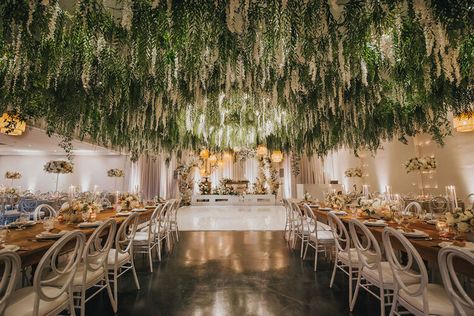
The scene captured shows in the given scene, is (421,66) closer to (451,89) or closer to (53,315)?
(451,89)

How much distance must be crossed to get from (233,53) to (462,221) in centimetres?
254

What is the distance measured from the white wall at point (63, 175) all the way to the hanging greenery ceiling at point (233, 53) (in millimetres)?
9135

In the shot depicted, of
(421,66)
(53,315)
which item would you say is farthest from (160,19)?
(421,66)

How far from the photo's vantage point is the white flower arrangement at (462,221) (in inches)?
70.3

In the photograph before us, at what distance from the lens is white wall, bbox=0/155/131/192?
12.2 metres

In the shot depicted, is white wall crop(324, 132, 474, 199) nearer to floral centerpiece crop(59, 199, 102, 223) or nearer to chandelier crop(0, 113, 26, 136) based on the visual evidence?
floral centerpiece crop(59, 199, 102, 223)

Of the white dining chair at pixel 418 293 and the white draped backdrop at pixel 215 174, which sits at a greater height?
the white draped backdrop at pixel 215 174

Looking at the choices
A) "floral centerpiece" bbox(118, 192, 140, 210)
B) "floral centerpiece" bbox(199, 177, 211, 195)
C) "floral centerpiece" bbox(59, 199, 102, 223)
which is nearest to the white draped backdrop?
"floral centerpiece" bbox(199, 177, 211, 195)

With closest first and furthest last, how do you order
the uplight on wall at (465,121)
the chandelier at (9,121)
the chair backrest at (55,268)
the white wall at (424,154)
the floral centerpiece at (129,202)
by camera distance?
the chair backrest at (55,268)
the chandelier at (9,121)
the uplight on wall at (465,121)
the floral centerpiece at (129,202)
the white wall at (424,154)

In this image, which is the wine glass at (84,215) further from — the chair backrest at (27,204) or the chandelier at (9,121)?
the chair backrest at (27,204)

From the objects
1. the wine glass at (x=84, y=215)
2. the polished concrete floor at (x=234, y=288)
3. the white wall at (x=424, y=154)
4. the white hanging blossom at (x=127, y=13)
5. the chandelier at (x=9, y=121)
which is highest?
the white hanging blossom at (x=127, y=13)

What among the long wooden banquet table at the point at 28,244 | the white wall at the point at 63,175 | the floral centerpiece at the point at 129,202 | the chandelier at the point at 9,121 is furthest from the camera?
the white wall at the point at 63,175

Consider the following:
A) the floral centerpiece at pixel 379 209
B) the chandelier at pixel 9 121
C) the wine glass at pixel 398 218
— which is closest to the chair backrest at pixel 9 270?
the chandelier at pixel 9 121

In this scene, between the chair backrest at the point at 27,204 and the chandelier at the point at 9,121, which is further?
the chair backrest at the point at 27,204
